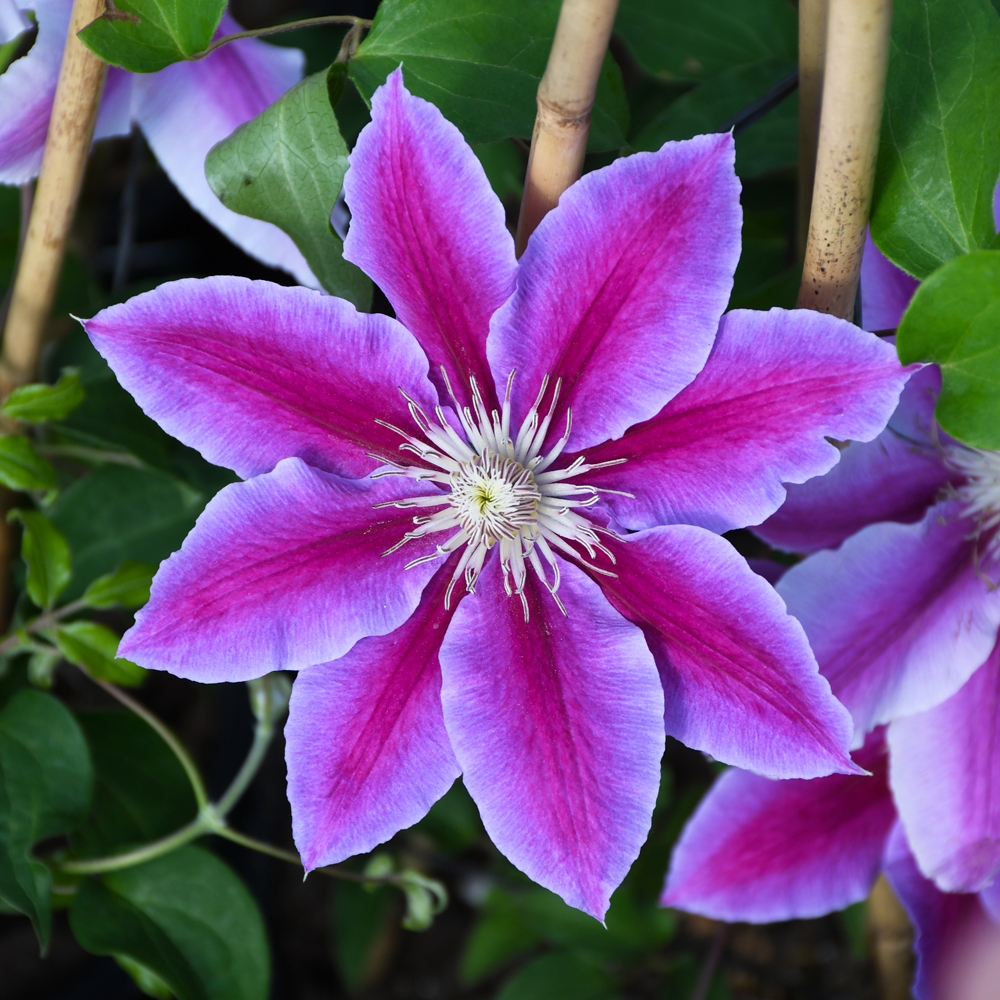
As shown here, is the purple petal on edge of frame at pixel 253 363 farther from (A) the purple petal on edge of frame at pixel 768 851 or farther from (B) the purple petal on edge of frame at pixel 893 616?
→ (A) the purple petal on edge of frame at pixel 768 851

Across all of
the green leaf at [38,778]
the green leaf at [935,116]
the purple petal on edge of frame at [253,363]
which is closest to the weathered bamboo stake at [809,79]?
the green leaf at [935,116]

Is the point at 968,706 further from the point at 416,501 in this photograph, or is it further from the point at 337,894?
the point at 337,894

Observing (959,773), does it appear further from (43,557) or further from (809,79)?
(43,557)

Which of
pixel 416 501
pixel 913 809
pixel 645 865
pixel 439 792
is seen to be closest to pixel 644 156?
pixel 416 501

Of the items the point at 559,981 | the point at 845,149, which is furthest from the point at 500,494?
the point at 559,981

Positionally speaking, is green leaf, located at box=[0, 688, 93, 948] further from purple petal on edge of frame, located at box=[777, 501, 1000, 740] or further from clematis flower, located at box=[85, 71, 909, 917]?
purple petal on edge of frame, located at box=[777, 501, 1000, 740]

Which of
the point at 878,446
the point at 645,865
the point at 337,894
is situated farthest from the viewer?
the point at 337,894
